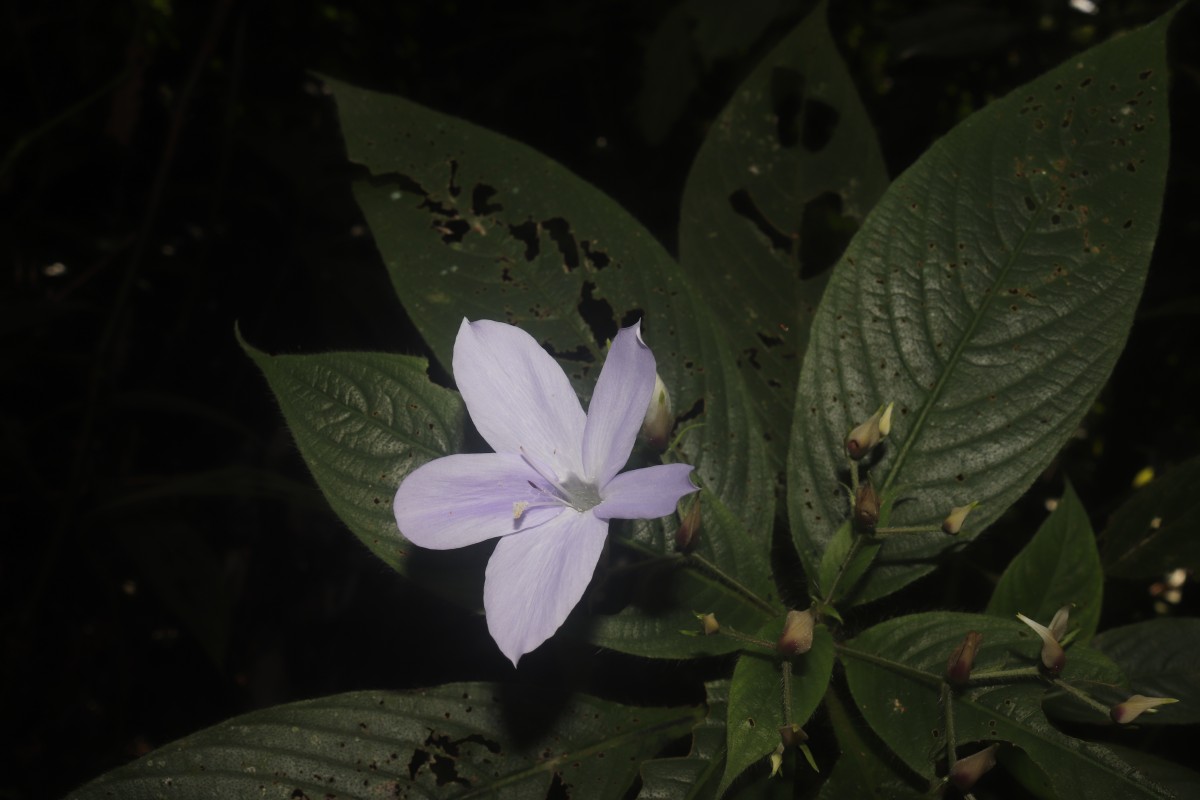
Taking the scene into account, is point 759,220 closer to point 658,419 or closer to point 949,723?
point 658,419

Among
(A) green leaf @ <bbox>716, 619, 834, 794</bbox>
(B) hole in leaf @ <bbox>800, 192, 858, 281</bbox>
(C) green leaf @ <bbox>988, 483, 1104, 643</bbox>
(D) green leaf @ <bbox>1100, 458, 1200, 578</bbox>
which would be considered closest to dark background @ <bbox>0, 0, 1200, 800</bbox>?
(D) green leaf @ <bbox>1100, 458, 1200, 578</bbox>

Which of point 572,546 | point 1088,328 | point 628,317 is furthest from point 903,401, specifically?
point 572,546

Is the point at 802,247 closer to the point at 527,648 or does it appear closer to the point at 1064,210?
the point at 1064,210

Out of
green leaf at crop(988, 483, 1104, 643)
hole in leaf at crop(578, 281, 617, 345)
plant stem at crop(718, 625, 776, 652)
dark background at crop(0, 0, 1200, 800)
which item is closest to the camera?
plant stem at crop(718, 625, 776, 652)

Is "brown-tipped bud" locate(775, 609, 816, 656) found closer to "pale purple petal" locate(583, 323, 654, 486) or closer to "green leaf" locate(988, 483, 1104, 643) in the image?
"pale purple petal" locate(583, 323, 654, 486)

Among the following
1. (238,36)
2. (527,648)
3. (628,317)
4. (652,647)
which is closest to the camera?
(527,648)

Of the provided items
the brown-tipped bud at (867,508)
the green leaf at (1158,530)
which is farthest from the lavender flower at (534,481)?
the green leaf at (1158,530)

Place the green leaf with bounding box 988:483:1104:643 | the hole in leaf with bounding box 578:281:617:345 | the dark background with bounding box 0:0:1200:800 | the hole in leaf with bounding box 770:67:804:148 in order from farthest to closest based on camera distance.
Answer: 1. the dark background with bounding box 0:0:1200:800
2. the hole in leaf with bounding box 770:67:804:148
3. the hole in leaf with bounding box 578:281:617:345
4. the green leaf with bounding box 988:483:1104:643
